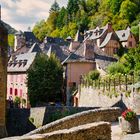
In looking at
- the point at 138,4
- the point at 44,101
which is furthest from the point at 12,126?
the point at 138,4

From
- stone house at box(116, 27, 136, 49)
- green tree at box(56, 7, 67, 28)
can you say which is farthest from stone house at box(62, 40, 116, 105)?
green tree at box(56, 7, 67, 28)

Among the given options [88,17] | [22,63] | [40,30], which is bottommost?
[22,63]

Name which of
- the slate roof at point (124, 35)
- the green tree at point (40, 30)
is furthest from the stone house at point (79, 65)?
the green tree at point (40, 30)

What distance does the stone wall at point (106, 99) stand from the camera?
2769cm

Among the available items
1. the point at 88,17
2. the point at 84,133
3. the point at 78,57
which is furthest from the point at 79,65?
the point at 88,17

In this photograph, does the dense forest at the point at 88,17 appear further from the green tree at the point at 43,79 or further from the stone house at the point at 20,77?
the green tree at the point at 43,79

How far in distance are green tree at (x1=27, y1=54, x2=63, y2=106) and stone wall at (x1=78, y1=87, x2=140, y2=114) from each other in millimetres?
5248

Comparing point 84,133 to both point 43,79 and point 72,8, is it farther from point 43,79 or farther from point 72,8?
point 72,8

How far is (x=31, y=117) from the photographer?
28.3m

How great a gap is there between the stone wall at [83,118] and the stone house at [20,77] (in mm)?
30268

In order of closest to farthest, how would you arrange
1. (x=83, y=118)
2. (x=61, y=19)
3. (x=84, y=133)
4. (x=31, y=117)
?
(x=84, y=133)
(x=83, y=118)
(x=31, y=117)
(x=61, y=19)

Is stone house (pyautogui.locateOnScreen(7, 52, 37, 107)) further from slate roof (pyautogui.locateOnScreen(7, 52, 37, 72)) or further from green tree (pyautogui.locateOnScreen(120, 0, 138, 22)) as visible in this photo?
green tree (pyautogui.locateOnScreen(120, 0, 138, 22))

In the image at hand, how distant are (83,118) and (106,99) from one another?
13645 mm

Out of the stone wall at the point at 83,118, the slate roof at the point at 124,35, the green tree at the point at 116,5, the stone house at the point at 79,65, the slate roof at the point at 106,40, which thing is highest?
the green tree at the point at 116,5
